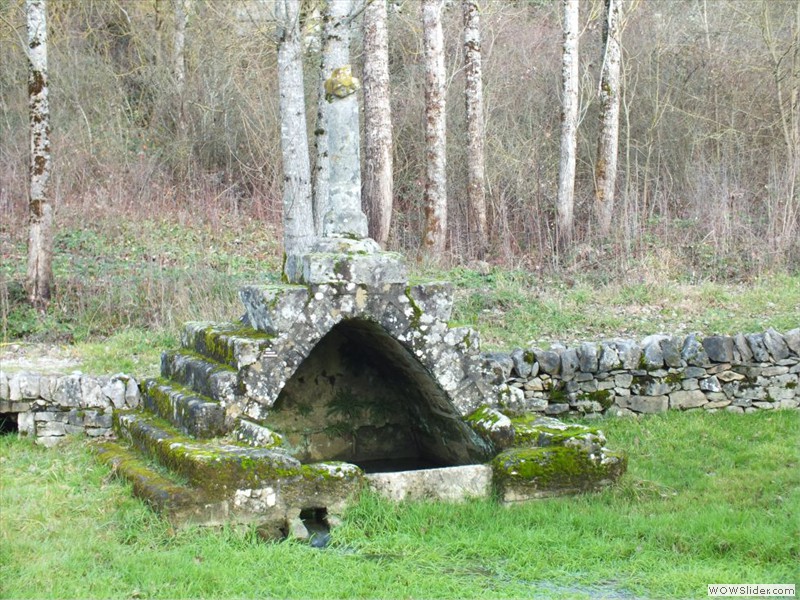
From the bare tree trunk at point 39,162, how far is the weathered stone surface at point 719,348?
26.8ft

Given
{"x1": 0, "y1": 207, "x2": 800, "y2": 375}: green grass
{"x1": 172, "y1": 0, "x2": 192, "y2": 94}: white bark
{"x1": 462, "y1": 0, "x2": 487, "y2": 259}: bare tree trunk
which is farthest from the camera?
{"x1": 172, "y1": 0, "x2": 192, "y2": 94}: white bark

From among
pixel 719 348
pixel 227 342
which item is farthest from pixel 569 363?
pixel 227 342

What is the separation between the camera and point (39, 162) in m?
11.5

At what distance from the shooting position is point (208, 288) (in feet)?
38.5

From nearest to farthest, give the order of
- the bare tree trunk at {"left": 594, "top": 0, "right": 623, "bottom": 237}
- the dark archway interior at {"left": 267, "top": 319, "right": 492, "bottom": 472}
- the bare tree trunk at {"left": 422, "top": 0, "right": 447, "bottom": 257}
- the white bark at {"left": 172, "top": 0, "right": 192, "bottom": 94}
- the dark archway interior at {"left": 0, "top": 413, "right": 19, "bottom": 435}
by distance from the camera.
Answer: the dark archway interior at {"left": 267, "top": 319, "right": 492, "bottom": 472} < the dark archway interior at {"left": 0, "top": 413, "right": 19, "bottom": 435} < the bare tree trunk at {"left": 422, "top": 0, "right": 447, "bottom": 257} < the bare tree trunk at {"left": 594, "top": 0, "right": 623, "bottom": 237} < the white bark at {"left": 172, "top": 0, "right": 192, "bottom": 94}

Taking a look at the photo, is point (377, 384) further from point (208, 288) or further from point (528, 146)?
point (528, 146)

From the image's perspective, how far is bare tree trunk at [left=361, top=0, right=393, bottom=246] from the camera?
14094mm

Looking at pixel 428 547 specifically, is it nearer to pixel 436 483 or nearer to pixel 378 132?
pixel 436 483

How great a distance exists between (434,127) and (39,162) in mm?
6216

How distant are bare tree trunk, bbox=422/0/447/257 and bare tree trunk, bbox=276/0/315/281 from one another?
341 cm

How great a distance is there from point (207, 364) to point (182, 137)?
40.7 ft

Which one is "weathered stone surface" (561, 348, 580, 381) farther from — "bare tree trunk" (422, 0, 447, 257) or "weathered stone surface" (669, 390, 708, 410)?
"bare tree trunk" (422, 0, 447, 257)

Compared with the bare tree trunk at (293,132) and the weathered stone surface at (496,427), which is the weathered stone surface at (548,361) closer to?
the weathered stone surface at (496,427)

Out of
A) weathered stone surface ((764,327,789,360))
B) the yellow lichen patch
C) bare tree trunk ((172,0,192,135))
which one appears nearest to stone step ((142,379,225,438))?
the yellow lichen patch
